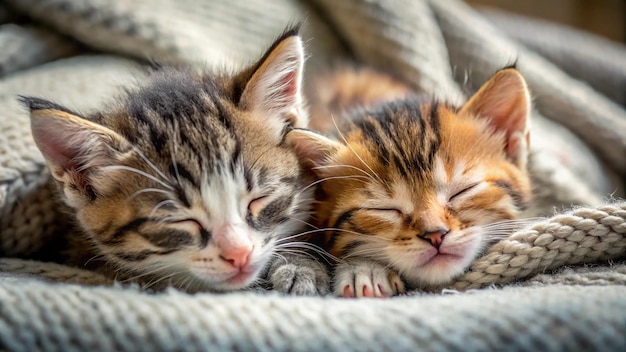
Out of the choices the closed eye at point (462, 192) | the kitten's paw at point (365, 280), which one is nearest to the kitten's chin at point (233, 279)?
the kitten's paw at point (365, 280)

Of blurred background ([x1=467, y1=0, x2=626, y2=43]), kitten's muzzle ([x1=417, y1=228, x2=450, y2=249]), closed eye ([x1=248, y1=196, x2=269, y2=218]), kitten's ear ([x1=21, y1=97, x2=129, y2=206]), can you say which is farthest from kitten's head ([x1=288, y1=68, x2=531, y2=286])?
blurred background ([x1=467, y1=0, x2=626, y2=43])

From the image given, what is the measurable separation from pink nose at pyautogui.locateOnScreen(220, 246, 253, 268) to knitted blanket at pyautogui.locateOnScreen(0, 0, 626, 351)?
0.19 feet

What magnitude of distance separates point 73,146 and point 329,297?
0.50m

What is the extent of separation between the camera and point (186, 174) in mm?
945

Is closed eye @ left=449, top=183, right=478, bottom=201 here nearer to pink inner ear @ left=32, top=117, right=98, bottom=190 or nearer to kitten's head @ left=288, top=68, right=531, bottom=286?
kitten's head @ left=288, top=68, right=531, bottom=286

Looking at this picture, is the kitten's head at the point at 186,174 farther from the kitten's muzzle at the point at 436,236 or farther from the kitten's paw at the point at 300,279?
the kitten's muzzle at the point at 436,236

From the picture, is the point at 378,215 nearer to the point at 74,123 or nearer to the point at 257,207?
the point at 257,207

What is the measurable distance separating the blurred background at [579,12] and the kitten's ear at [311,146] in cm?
160

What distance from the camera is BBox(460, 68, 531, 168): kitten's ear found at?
1.12m

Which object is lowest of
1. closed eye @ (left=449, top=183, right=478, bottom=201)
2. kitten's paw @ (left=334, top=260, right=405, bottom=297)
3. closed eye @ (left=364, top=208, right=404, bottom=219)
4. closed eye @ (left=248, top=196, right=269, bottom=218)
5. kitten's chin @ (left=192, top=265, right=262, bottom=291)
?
kitten's paw @ (left=334, top=260, right=405, bottom=297)

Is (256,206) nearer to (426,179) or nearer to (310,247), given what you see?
(310,247)

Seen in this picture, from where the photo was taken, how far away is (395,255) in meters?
1.02

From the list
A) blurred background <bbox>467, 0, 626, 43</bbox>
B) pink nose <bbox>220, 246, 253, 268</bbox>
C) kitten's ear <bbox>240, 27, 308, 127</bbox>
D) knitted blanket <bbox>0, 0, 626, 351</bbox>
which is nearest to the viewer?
knitted blanket <bbox>0, 0, 626, 351</bbox>

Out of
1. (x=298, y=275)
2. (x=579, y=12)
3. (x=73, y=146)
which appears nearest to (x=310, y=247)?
(x=298, y=275)
